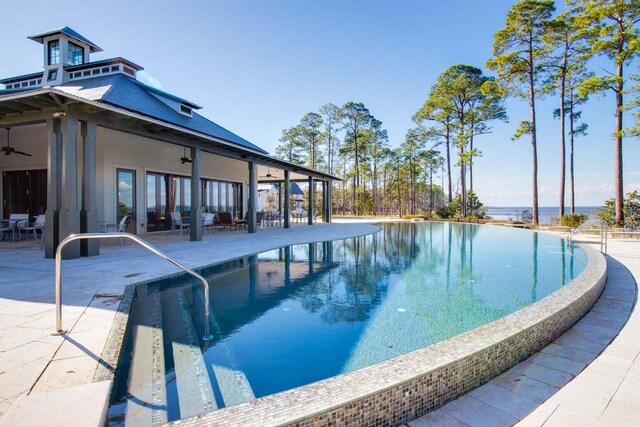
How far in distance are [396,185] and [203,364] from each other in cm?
3841

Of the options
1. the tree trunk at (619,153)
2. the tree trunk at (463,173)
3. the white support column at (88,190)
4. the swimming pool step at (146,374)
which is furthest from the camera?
the tree trunk at (463,173)

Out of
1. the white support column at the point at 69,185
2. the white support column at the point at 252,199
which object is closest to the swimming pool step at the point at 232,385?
the white support column at the point at 69,185

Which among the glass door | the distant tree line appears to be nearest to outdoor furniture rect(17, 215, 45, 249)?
the glass door

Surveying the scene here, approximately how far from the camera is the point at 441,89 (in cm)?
2477

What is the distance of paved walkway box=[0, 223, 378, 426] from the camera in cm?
224

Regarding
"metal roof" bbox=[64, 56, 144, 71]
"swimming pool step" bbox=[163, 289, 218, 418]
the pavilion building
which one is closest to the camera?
"swimming pool step" bbox=[163, 289, 218, 418]

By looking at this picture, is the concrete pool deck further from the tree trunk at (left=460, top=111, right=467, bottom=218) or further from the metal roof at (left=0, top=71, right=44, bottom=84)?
the tree trunk at (left=460, top=111, right=467, bottom=218)

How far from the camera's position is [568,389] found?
230 centimetres

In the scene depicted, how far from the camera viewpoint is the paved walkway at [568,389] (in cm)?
199

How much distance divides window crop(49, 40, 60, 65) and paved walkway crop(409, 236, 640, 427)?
18200 millimetres

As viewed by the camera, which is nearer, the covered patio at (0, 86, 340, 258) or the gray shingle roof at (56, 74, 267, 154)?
the covered patio at (0, 86, 340, 258)

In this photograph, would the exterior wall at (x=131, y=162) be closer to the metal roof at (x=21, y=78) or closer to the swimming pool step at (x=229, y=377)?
the metal roof at (x=21, y=78)

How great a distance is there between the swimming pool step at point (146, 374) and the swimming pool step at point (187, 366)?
12cm

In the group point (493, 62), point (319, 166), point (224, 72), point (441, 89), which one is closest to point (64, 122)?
point (224, 72)
